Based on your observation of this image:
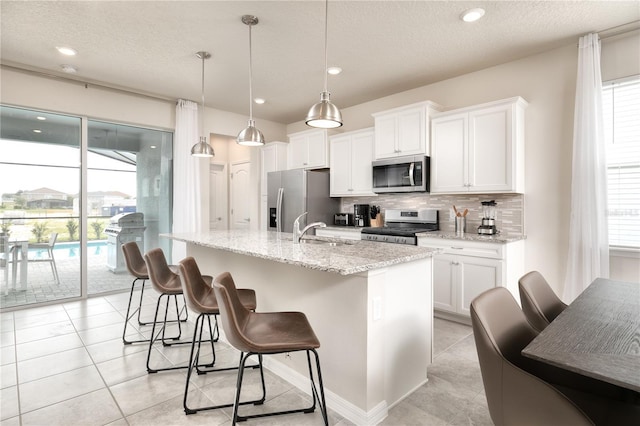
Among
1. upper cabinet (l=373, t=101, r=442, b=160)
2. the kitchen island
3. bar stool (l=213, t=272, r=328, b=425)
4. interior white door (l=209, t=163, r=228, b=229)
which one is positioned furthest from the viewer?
interior white door (l=209, t=163, r=228, b=229)

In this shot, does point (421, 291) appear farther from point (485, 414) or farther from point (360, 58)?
point (360, 58)

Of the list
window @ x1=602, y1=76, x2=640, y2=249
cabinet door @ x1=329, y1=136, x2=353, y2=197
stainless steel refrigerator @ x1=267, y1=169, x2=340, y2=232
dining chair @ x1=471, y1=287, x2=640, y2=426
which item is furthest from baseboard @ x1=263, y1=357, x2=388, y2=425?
cabinet door @ x1=329, y1=136, x2=353, y2=197

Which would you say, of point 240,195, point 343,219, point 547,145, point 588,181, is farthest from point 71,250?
point 588,181

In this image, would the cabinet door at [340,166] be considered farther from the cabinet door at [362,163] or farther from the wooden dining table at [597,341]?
the wooden dining table at [597,341]

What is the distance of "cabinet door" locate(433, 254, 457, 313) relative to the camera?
3585 mm

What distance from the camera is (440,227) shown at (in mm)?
4297

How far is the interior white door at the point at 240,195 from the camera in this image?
678cm

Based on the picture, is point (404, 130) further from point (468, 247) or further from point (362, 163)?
point (468, 247)

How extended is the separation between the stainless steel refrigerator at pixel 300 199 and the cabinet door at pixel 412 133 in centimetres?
153

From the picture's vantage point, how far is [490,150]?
141 inches

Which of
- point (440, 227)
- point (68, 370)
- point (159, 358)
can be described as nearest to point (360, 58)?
point (440, 227)

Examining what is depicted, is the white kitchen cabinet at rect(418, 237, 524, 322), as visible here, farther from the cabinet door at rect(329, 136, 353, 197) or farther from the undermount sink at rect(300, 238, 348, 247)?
the cabinet door at rect(329, 136, 353, 197)

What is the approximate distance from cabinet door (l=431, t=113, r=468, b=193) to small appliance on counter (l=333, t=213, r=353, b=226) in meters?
1.59

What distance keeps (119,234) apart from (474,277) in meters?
4.72
